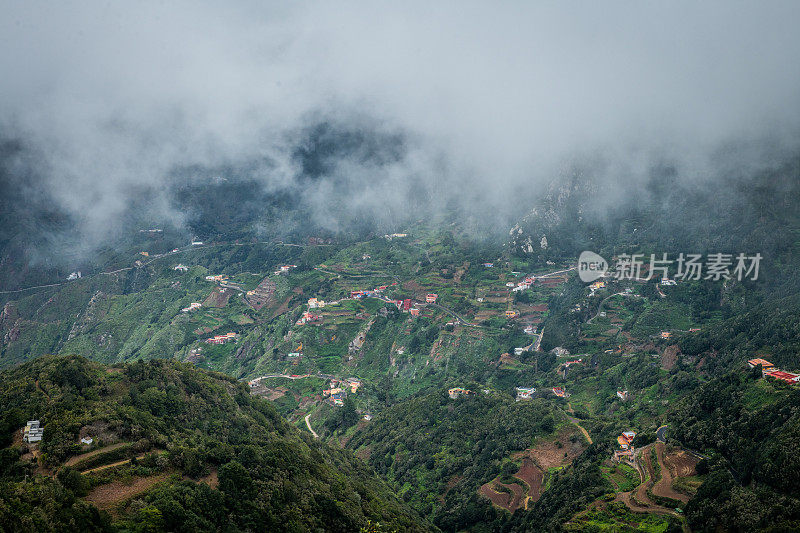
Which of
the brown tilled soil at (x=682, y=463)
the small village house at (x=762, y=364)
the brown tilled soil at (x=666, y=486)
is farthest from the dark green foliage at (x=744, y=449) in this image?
the brown tilled soil at (x=666, y=486)

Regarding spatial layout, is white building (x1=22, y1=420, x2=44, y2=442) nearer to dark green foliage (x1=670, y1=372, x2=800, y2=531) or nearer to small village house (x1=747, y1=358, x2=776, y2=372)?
dark green foliage (x1=670, y1=372, x2=800, y2=531)

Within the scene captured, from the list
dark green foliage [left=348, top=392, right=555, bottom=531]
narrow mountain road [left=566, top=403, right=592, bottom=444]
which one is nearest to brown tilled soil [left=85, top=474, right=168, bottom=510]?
dark green foliage [left=348, top=392, right=555, bottom=531]

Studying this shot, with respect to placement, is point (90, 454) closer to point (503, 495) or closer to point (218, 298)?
point (503, 495)

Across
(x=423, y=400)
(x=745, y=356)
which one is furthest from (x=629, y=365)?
(x=423, y=400)

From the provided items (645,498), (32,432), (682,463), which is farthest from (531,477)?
(32,432)

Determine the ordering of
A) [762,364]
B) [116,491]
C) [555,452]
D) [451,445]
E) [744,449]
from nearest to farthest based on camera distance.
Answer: [116,491] → [744,449] → [762,364] → [555,452] → [451,445]

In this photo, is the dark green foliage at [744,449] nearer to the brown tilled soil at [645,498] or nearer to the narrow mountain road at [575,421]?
the brown tilled soil at [645,498]
